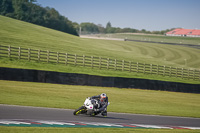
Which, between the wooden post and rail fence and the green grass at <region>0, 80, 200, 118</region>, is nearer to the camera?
the green grass at <region>0, 80, 200, 118</region>

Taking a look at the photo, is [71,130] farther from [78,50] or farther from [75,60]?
[78,50]

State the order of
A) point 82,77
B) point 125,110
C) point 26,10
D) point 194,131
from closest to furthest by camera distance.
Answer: point 194,131
point 125,110
point 82,77
point 26,10

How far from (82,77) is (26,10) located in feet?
272

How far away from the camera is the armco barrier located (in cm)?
2636

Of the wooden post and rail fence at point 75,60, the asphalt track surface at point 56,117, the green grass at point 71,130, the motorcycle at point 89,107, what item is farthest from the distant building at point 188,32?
the green grass at point 71,130

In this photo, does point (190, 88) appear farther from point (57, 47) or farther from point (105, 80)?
point (57, 47)

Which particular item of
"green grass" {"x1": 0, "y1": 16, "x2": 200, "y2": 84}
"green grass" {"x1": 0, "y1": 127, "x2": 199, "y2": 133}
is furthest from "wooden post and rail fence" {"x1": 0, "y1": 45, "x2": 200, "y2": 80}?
"green grass" {"x1": 0, "y1": 127, "x2": 199, "y2": 133}

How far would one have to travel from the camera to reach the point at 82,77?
29797 mm

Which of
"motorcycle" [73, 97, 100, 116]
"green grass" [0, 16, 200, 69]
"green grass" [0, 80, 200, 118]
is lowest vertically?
"green grass" [0, 80, 200, 118]

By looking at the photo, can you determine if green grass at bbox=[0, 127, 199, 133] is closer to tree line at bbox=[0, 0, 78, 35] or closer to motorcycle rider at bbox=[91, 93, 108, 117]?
motorcycle rider at bbox=[91, 93, 108, 117]

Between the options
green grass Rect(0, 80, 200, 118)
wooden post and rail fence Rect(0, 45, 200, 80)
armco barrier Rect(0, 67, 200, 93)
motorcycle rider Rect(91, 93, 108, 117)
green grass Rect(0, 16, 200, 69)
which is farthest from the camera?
green grass Rect(0, 16, 200, 69)

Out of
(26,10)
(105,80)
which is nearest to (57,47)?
(105,80)

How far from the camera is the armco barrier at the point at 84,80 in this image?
86.5ft

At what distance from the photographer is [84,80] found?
29906mm
